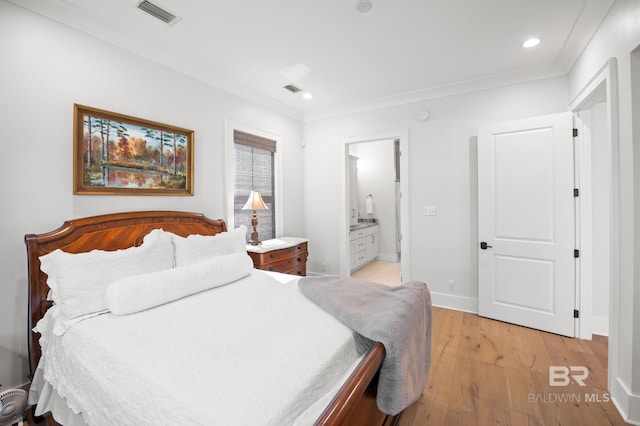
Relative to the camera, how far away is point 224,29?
7.63 feet

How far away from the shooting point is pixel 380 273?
5.27 metres

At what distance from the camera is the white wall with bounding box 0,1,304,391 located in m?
1.83

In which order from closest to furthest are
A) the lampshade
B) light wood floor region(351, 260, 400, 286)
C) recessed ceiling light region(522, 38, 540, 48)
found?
recessed ceiling light region(522, 38, 540, 48) → the lampshade → light wood floor region(351, 260, 400, 286)

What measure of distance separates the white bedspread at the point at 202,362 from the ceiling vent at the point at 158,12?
2.08 metres

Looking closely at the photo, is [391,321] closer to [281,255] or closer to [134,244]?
[134,244]

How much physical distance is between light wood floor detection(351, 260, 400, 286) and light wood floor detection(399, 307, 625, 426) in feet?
5.71

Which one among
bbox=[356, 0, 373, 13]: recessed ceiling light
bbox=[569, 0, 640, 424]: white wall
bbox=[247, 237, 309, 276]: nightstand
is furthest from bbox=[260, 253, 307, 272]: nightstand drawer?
bbox=[569, 0, 640, 424]: white wall

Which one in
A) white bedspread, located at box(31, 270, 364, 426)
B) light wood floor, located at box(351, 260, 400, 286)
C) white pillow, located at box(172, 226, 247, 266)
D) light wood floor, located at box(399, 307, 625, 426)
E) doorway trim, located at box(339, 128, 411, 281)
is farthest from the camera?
light wood floor, located at box(351, 260, 400, 286)

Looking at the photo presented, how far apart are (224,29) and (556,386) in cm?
371

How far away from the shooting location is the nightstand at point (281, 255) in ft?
10.3

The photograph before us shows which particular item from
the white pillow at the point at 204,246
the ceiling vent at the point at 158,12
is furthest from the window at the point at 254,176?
the ceiling vent at the point at 158,12

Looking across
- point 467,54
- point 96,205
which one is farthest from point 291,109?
point 96,205

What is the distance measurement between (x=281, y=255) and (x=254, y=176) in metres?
1.11

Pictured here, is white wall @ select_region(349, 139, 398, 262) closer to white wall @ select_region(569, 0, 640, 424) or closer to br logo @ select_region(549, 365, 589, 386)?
br logo @ select_region(549, 365, 589, 386)
